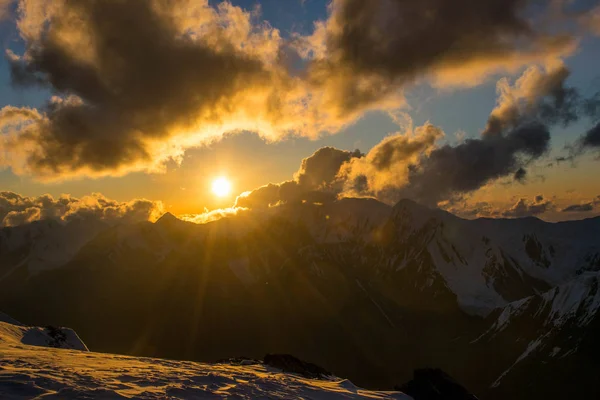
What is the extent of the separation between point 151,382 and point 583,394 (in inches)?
8667

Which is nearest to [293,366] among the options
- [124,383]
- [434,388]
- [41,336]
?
[434,388]

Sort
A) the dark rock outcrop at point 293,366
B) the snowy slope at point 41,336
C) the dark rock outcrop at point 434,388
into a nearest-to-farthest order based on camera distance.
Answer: the dark rock outcrop at point 434,388 → the dark rock outcrop at point 293,366 → the snowy slope at point 41,336

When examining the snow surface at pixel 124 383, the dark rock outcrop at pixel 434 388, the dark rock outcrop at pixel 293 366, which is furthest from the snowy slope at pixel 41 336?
the dark rock outcrop at pixel 434 388

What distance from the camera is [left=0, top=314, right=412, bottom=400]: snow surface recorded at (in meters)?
32.1

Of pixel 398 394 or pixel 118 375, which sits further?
pixel 398 394

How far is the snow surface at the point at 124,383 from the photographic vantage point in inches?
1264

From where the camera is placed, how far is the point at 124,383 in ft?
121

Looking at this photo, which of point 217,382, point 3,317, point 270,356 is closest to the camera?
point 217,382

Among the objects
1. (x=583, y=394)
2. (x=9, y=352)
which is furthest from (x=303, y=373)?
(x=583, y=394)

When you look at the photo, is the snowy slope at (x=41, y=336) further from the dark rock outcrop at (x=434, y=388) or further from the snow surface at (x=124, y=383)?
the dark rock outcrop at (x=434, y=388)

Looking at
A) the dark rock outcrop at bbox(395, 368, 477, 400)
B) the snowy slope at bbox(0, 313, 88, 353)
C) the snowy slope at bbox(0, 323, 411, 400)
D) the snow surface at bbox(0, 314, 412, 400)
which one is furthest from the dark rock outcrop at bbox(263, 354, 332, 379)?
the snowy slope at bbox(0, 313, 88, 353)

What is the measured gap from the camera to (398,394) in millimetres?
56906

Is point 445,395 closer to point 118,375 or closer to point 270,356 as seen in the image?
point 270,356

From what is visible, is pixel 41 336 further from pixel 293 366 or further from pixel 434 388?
pixel 434 388
